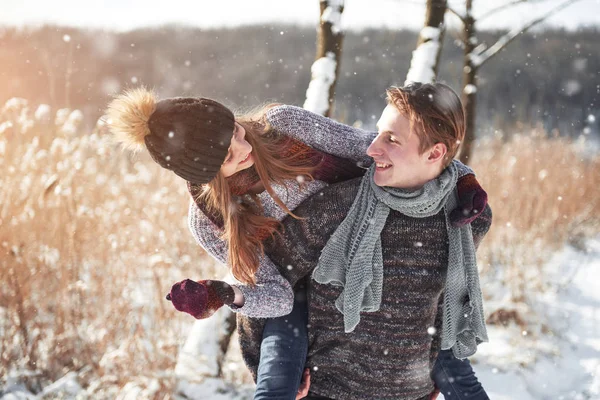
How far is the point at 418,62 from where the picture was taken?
275cm

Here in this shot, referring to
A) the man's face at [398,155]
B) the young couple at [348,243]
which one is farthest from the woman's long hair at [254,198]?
the man's face at [398,155]

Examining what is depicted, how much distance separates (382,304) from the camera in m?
1.69

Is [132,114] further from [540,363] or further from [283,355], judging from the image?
[540,363]

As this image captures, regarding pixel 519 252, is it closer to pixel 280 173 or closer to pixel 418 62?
pixel 418 62

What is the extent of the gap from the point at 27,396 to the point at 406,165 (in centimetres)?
225

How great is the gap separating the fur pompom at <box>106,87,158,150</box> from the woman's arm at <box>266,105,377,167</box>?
0.45 meters

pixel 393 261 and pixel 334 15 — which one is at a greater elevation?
pixel 334 15

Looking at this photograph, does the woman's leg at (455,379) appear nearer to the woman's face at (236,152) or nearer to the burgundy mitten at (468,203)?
the burgundy mitten at (468,203)

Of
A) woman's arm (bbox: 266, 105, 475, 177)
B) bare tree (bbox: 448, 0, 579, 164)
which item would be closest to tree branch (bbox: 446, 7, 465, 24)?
bare tree (bbox: 448, 0, 579, 164)

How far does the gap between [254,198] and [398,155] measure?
1.64ft

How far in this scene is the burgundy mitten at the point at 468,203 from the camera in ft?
5.12

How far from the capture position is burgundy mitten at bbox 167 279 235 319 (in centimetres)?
143

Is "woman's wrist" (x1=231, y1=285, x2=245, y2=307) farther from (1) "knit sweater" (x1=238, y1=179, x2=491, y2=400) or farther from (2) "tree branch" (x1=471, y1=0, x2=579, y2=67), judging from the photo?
(2) "tree branch" (x1=471, y1=0, x2=579, y2=67)

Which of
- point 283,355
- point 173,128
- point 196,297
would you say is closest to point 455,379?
point 283,355
